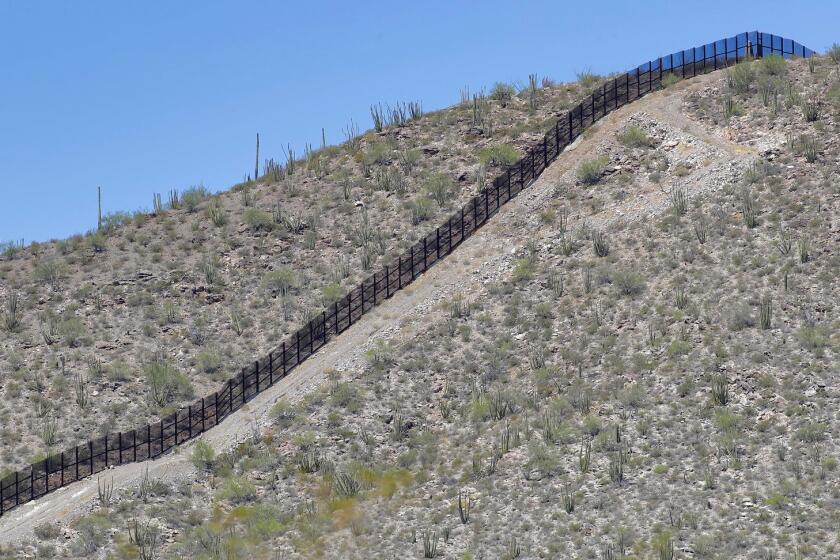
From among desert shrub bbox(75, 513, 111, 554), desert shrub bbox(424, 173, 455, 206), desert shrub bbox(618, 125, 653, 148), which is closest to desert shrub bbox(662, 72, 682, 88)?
desert shrub bbox(618, 125, 653, 148)

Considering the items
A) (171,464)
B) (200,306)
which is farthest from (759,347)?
(200,306)

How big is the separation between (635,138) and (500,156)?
596 cm

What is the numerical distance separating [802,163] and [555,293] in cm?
1019

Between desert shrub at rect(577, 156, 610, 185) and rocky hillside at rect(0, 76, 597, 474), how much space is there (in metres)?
4.65

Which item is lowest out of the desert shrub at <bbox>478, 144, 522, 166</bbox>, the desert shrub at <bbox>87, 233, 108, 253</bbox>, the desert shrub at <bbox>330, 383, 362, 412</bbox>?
the desert shrub at <bbox>330, 383, 362, 412</bbox>

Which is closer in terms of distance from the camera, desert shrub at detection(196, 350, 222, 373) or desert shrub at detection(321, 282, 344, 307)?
desert shrub at detection(196, 350, 222, 373)

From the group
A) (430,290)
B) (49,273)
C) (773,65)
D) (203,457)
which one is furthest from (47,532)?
(773,65)

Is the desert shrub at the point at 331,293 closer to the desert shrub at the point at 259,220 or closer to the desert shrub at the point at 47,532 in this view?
the desert shrub at the point at 259,220

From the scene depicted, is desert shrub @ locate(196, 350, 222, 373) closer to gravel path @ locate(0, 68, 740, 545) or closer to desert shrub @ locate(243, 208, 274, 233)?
gravel path @ locate(0, 68, 740, 545)

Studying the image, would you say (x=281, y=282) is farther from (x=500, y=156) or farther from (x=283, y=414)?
(x=500, y=156)

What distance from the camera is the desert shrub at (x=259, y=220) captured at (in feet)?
187

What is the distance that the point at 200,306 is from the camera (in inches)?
2030

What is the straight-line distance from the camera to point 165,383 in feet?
152

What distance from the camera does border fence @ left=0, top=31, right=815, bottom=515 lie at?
137 ft
